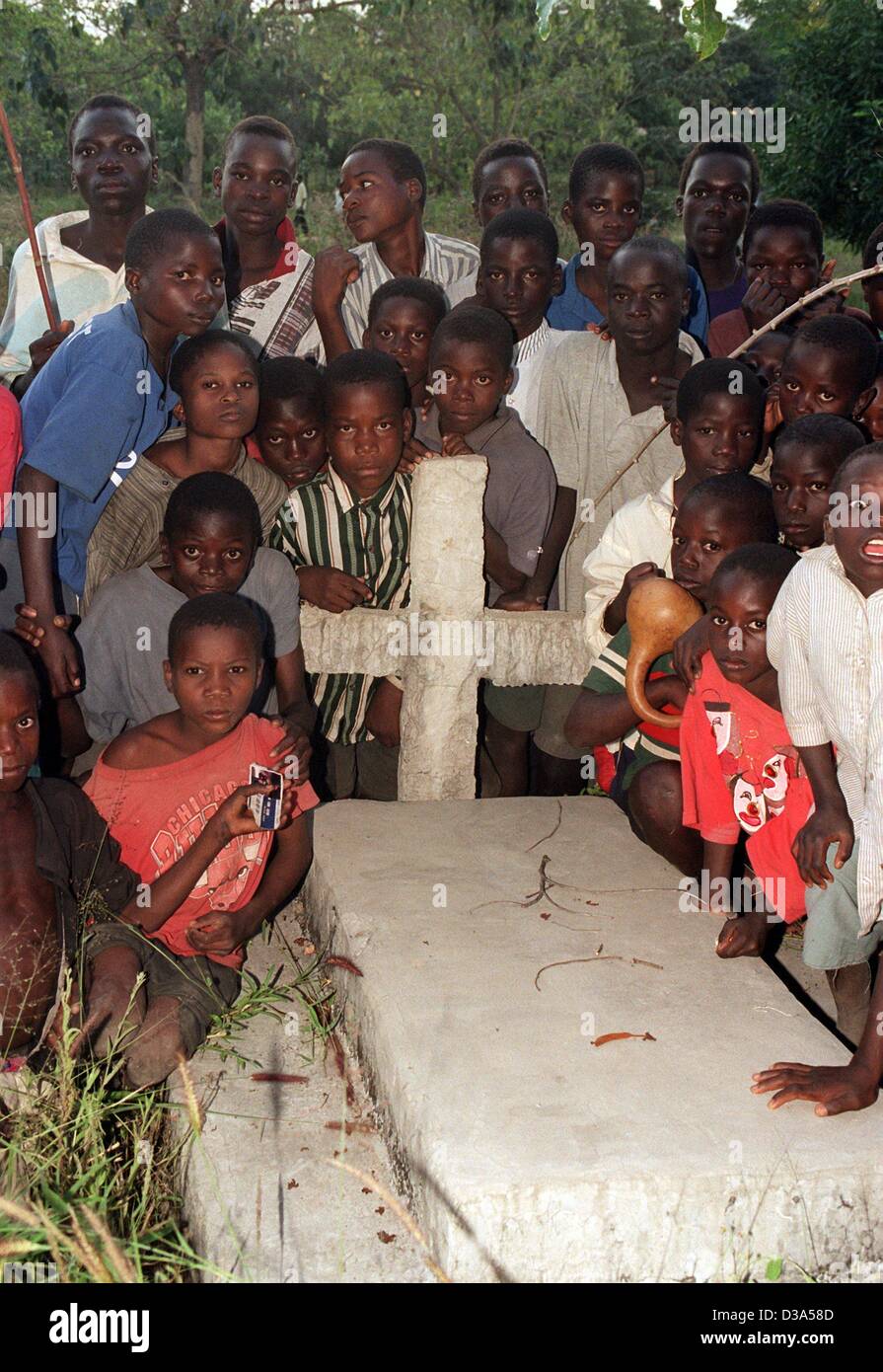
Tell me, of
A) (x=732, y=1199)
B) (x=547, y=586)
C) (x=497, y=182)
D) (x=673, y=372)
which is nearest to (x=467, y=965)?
(x=732, y=1199)

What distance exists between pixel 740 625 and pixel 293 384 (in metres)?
1.60

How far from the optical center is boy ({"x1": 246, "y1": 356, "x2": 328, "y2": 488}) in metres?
4.03

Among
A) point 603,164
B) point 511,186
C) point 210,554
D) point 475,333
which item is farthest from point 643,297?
point 210,554

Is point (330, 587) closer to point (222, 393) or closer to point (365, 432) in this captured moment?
point (365, 432)

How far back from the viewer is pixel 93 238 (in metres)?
4.80

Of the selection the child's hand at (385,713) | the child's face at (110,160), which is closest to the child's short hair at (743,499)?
the child's hand at (385,713)

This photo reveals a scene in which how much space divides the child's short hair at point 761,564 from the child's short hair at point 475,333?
1.27 metres

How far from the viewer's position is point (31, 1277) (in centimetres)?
234

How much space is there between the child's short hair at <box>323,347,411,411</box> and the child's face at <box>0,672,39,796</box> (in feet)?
4.64

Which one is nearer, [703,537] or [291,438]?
[703,537]

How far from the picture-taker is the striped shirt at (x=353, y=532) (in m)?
3.99

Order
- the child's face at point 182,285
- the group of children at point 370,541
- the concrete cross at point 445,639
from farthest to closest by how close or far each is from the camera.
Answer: the child's face at point 182,285, the concrete cross at point 445,639, the group of children at point 370,541

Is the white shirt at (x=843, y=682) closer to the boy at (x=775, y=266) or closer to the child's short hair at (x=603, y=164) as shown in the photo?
the boy at (x=775, y=266)
